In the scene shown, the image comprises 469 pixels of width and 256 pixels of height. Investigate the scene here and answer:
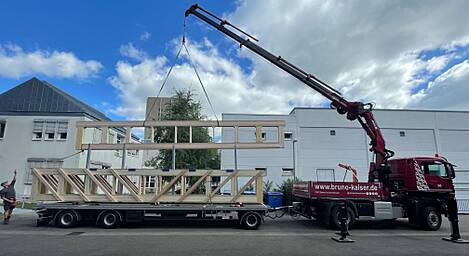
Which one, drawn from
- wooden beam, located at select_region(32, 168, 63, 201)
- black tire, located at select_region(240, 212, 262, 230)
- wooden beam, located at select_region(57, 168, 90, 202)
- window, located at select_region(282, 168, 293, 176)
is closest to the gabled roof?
wooden beam, located at select_region(32, 168, 63, 201)

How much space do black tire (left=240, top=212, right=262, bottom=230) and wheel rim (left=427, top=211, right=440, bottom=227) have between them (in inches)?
266

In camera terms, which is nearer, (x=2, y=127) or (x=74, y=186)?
(x=74, y=186)

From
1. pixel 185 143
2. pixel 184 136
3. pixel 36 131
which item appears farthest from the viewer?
pixel 36 131

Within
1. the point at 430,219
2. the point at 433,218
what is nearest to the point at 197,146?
the point at 430,219

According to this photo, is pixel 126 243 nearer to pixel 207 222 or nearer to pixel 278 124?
pixel 207 222

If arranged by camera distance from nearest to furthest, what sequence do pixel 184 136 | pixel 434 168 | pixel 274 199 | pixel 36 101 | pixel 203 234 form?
pixel 203 234, pixel 434 168, pixel 274 199, pixel 184 136, pixel 36 101

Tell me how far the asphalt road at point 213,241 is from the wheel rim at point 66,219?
0.32 meters

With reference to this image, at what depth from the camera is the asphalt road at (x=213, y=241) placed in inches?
296

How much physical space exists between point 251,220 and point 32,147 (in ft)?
70.3

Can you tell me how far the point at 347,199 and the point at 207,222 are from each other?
5764 mm

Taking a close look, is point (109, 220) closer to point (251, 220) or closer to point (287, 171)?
point (251, 220)

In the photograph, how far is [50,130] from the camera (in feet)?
80.6

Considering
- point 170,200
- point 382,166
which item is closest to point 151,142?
point 170,200

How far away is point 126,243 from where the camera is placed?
835 centimetres
